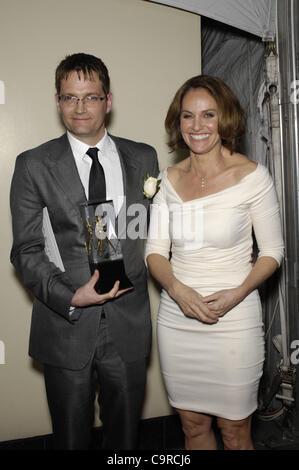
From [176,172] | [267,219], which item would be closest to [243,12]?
[176,172]

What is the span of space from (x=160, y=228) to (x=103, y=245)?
36 centimetres

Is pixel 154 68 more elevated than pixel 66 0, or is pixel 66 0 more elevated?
pixel 66 0

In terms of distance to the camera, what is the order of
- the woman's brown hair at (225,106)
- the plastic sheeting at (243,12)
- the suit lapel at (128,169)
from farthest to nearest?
the plastic sheeting at (243,12), the suit lapel at (128,169), the woman's brown hair at (225,106)

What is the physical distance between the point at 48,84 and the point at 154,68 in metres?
0.70

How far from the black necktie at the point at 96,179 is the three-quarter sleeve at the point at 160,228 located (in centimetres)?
30

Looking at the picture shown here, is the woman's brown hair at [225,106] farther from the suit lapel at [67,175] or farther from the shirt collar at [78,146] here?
the suit lapel at [67,175]

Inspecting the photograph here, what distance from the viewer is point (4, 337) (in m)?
2.82

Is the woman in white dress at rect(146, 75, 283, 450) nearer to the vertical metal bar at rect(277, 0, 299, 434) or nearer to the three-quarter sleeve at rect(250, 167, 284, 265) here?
the three-quarter sleeve at rect(250, 167, 284, 265)

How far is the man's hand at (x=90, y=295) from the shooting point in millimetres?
2029

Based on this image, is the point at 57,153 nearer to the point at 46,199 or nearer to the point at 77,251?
the point at 46,199

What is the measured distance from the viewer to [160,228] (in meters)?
2.27

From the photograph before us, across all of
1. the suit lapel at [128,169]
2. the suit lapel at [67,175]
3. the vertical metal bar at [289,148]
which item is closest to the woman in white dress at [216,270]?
the suit lapel at [128,169]
